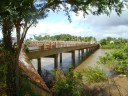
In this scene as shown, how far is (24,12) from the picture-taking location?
12.0 meters

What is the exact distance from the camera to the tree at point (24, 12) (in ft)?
38.3

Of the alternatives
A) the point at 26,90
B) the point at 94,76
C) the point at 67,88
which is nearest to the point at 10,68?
the point at 26,90

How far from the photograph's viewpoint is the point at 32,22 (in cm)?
1318

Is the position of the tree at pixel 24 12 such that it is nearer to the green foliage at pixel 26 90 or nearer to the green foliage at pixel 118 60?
the green foliage at pixel 26 90

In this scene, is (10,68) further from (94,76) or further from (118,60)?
(118,60)

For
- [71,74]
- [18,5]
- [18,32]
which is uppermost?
[18,5]

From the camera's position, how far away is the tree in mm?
11672

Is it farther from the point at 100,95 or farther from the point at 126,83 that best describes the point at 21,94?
the point at 126,83

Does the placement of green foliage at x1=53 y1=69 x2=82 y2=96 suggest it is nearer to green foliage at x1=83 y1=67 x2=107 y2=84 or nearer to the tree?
the tree

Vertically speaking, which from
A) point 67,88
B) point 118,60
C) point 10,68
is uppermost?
point 10,68

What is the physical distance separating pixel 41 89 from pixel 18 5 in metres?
6.99

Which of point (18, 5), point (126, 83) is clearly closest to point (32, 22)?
point (18, 5)

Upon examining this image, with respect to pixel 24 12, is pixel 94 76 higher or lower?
lower

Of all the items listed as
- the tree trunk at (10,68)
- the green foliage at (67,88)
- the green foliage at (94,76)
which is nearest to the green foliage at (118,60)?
the green foliage at (94,76)
